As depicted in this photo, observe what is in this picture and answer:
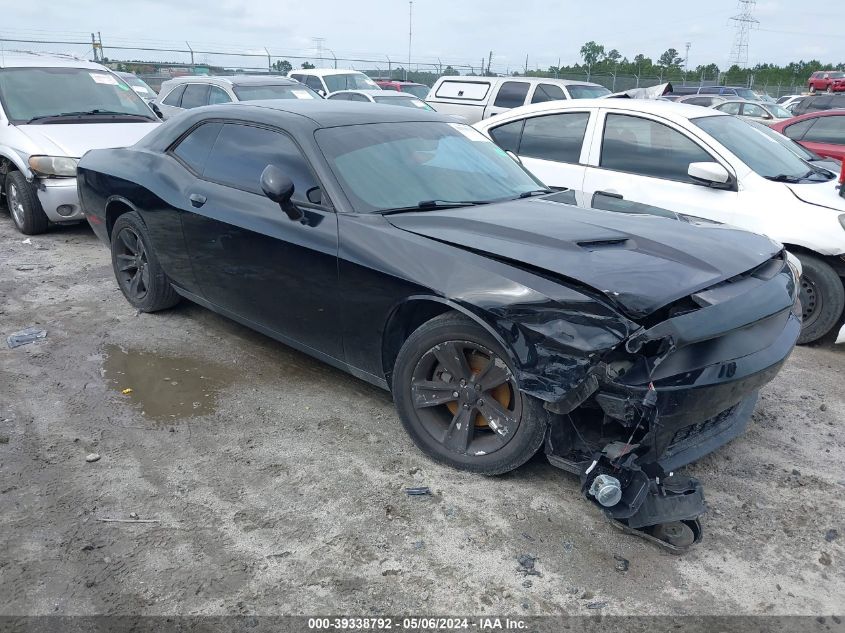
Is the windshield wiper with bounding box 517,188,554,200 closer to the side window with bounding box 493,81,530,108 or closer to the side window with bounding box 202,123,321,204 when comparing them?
the side window with bounding box 202,123,321,204

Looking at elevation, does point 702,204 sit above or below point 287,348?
above

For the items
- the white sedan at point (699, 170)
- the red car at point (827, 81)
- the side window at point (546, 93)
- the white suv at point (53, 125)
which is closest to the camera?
the white sedan at point (699, 170)

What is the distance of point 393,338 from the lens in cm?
349

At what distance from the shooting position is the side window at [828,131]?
29.1 feet

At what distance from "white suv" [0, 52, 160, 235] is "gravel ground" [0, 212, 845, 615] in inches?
123

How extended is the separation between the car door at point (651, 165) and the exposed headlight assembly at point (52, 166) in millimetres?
5031

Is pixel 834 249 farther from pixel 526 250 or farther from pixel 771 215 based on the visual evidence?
pixel 526 250

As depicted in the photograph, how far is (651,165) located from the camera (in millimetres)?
5680

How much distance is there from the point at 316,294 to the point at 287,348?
1.23 metres

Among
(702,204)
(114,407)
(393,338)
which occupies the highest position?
(702,204)

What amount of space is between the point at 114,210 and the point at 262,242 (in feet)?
6.81

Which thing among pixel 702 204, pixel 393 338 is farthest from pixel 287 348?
pixel 702 204

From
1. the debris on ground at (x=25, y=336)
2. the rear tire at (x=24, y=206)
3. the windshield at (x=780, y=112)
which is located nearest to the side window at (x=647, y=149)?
the debris on ground at (x=25, y=336)

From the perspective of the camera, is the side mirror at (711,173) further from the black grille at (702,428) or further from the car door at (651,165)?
the black grille at (702,428)
